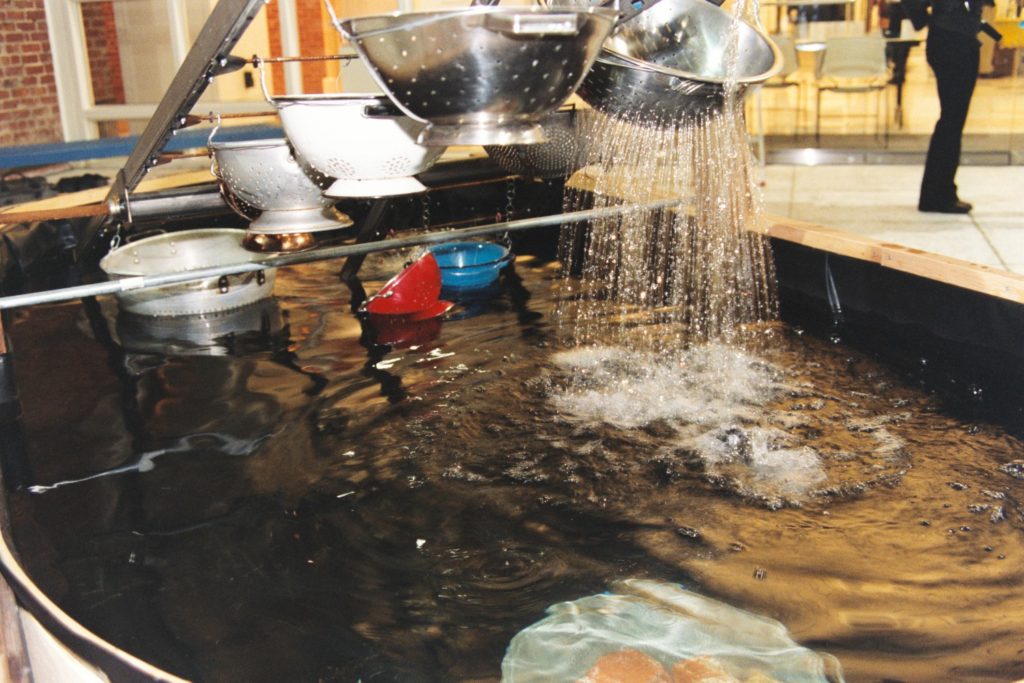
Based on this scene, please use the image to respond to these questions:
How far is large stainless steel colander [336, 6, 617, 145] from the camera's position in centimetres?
128

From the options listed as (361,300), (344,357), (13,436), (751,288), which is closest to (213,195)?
(361,300)

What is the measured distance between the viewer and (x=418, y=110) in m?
1.43

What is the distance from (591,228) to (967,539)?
195cm

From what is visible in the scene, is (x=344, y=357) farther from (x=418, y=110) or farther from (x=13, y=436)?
(x=418, y=110)

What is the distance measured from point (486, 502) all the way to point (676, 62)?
125 centimetres

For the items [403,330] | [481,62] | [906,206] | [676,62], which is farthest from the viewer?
[906,206]

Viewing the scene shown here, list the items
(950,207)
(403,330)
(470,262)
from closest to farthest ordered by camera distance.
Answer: (403,330) < (470,262) < (950,207)

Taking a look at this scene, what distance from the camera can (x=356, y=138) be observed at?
5.77 ft

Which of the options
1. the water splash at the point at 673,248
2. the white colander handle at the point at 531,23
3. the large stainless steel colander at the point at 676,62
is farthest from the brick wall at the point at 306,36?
the white colander handle at the point at 531,23

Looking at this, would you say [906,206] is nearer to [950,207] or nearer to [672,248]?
[950,207]

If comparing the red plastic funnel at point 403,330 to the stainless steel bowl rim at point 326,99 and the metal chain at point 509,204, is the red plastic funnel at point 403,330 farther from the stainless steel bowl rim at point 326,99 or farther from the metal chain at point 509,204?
the stainless steel bowl rim at point 326,99

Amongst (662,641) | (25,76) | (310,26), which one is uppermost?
(310,26)

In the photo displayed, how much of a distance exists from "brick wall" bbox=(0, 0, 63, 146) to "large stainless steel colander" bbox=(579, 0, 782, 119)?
6180 millimetres

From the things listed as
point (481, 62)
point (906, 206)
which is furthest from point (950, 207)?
point (481, 62)
